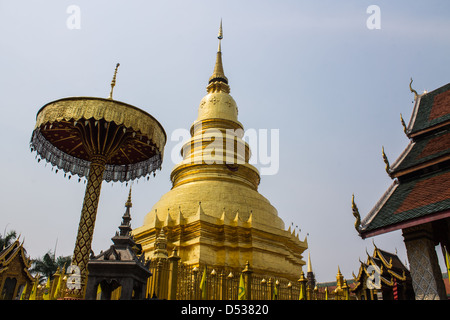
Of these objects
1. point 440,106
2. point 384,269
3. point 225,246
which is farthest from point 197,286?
point 384,269

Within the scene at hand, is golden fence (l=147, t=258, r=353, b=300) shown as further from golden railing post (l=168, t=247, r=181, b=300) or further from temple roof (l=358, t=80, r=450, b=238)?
temple roof (l=358, t=80, r=450, b=238)

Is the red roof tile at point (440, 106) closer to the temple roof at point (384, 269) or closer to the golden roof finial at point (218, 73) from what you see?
the temple roof at point (384, 269)

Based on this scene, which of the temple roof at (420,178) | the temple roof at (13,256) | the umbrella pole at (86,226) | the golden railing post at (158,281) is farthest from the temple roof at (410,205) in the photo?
the temple roof at (13,256)

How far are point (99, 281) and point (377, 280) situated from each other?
12744 millimetres

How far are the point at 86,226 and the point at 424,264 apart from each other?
904 cm

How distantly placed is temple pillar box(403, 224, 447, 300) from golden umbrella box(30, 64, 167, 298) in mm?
8073

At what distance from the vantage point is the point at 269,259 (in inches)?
696

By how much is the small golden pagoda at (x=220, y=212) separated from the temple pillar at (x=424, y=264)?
9506 mm

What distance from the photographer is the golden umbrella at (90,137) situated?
10773mm

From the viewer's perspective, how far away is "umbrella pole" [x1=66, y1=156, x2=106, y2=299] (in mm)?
9938

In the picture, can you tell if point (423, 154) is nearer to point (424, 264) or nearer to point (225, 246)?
point (424, 264)

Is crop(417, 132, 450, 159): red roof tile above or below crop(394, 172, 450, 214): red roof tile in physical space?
above

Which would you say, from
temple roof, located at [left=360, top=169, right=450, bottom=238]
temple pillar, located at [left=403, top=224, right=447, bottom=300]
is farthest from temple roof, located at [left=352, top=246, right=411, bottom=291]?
temple pillar, located at [left=403, top=224, right=447, bottom=300]
